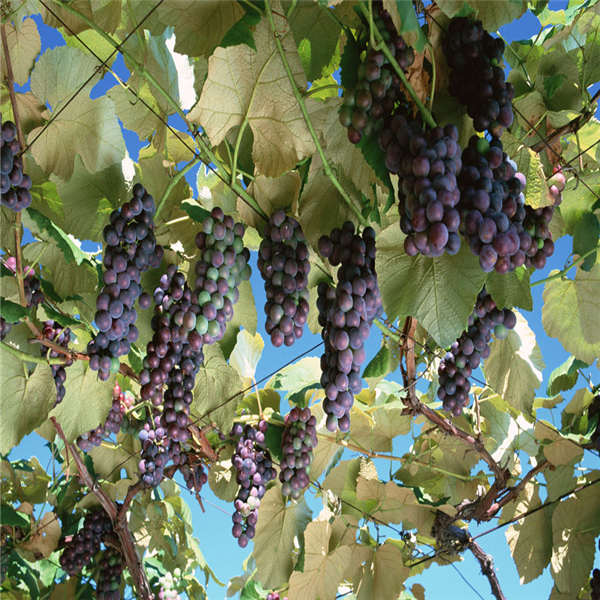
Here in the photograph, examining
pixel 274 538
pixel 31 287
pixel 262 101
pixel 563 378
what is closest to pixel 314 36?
pixel 262 101

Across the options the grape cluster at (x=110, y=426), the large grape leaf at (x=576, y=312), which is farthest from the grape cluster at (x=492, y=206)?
the grape cluster at (x=110, y=426)

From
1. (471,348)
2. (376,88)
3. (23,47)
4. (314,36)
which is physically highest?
(23,47)

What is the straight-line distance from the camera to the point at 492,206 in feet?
2.21

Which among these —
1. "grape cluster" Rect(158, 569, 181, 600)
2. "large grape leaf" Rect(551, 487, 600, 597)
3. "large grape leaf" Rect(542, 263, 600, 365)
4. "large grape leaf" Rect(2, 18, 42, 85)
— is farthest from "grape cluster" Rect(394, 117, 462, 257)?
"grape cluster" Rect(158, 569, 181, 600)

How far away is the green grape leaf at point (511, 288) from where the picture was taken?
96cm

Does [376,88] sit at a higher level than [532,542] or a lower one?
higher

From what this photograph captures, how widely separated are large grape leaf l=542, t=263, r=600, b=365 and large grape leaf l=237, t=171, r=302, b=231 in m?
0.56

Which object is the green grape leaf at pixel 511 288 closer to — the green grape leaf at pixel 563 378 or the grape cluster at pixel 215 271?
the grape cluster at pixel 215 271

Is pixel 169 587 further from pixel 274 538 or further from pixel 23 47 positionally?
pixel 23 47

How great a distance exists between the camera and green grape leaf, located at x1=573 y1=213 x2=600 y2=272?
1.10m

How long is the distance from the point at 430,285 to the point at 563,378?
118 centimetres

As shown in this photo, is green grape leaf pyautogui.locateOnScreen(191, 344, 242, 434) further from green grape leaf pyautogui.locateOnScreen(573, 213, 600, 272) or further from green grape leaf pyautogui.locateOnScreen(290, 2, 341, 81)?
green grape leaf pyautogui.locateOnScreen(573, 213, 600, 272)

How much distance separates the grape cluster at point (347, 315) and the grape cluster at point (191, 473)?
2.66 feet

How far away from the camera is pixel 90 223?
3.63 ft
